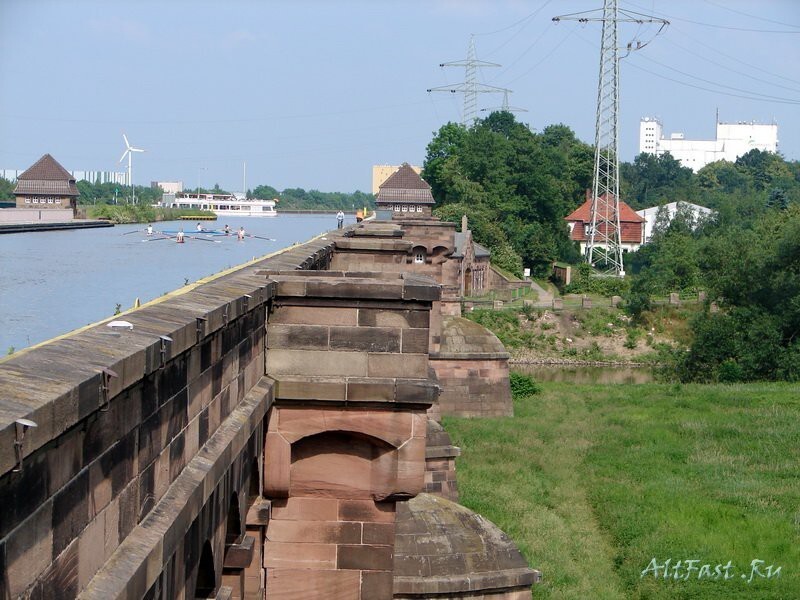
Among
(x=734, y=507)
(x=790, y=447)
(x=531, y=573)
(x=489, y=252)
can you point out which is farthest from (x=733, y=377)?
(x=531, y=573)

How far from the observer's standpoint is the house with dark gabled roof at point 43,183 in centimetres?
1343

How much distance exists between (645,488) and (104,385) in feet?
73.5

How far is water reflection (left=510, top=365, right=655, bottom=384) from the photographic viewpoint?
2010 inches

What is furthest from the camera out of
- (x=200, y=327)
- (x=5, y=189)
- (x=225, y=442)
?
(x=5, y=189)

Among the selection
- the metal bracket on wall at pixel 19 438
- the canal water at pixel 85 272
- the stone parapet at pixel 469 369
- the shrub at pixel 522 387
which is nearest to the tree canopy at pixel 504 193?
the shrub at pixel 522 387

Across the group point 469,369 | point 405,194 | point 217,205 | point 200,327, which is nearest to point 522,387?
point 469,369

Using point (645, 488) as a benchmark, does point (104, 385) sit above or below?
above

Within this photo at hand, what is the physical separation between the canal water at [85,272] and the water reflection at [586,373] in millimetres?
36628

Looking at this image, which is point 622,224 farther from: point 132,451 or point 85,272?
point 132,451

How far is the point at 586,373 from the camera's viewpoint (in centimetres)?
5369

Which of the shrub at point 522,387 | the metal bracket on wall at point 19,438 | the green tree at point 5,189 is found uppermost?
the green tree at point 5,189

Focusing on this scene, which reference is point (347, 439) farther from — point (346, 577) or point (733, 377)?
point (733, 377)

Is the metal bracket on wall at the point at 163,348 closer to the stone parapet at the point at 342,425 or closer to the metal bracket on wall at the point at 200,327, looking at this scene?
the metal bracket on wall at the point at 200,327

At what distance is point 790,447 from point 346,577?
21.9m
